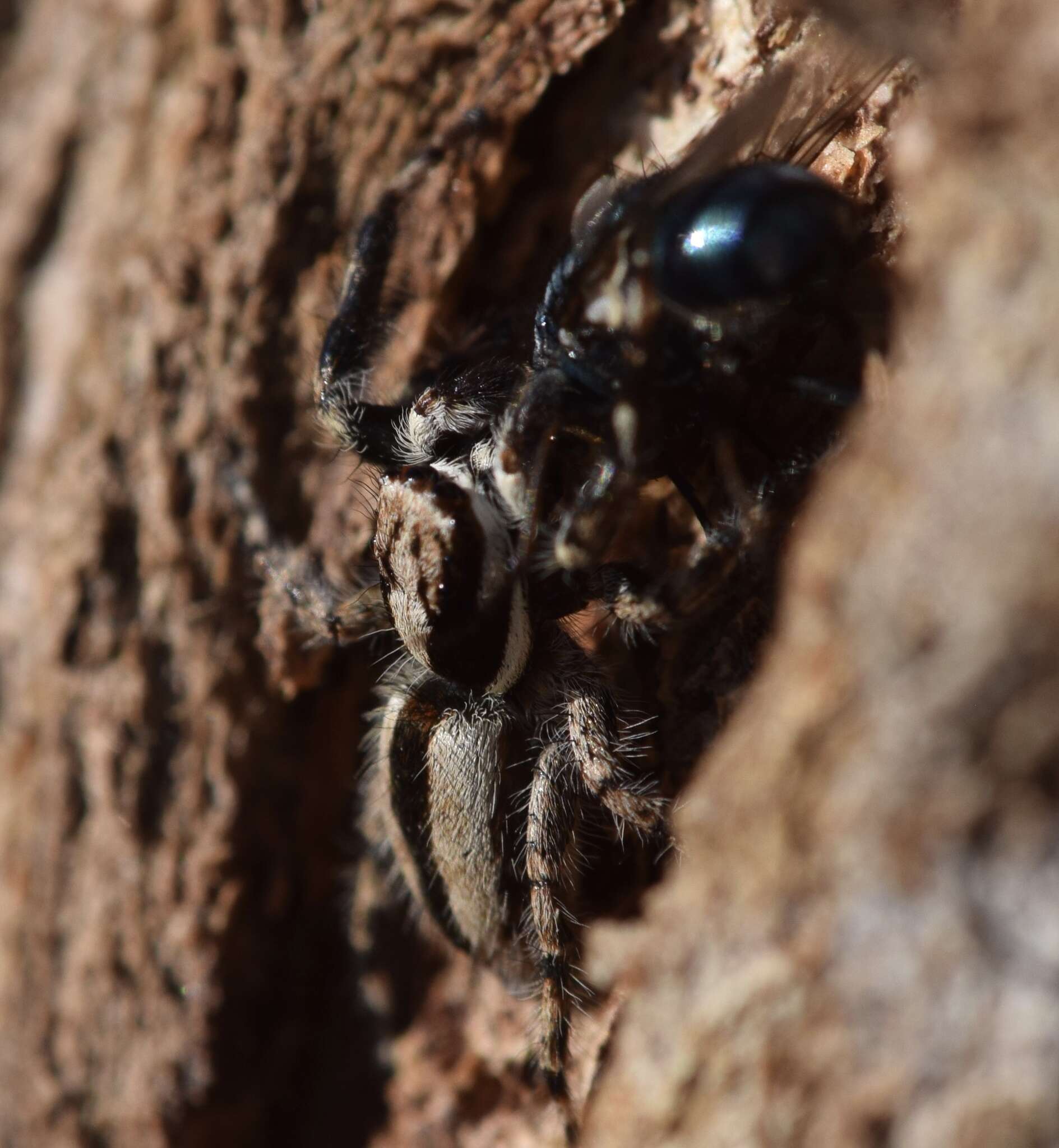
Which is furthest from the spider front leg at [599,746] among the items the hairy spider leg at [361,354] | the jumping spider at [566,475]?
the hairy spider leg at [361,354]

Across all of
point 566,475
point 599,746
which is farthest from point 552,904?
point 566,475

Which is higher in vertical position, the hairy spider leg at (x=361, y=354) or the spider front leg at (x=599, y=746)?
Answer: the hairy spider leg at (x=361, y=354)

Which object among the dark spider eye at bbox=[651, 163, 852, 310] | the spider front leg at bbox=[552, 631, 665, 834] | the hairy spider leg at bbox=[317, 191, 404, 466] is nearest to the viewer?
the dark spider eye at bbox=[651, 163, 852, 310]

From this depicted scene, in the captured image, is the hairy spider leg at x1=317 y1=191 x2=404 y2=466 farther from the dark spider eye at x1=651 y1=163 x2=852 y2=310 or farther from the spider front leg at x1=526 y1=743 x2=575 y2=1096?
the dark spider eye at x1=651 y1=163 x2=852 y2=310

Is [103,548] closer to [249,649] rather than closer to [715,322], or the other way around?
[249,649]

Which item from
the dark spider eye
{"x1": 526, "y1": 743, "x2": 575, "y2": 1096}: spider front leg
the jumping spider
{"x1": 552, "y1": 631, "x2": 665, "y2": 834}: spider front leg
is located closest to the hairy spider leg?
the jumping spider

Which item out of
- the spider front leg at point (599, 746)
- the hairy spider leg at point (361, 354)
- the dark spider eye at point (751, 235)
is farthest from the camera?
the hairy spider leg at point (361, 354)

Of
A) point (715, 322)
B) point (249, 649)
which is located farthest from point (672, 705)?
point (249, 649)

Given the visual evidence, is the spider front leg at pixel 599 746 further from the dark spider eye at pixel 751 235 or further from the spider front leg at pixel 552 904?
the dark spider eye at pixel 751 235

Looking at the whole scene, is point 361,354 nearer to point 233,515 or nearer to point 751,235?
point 233,515
